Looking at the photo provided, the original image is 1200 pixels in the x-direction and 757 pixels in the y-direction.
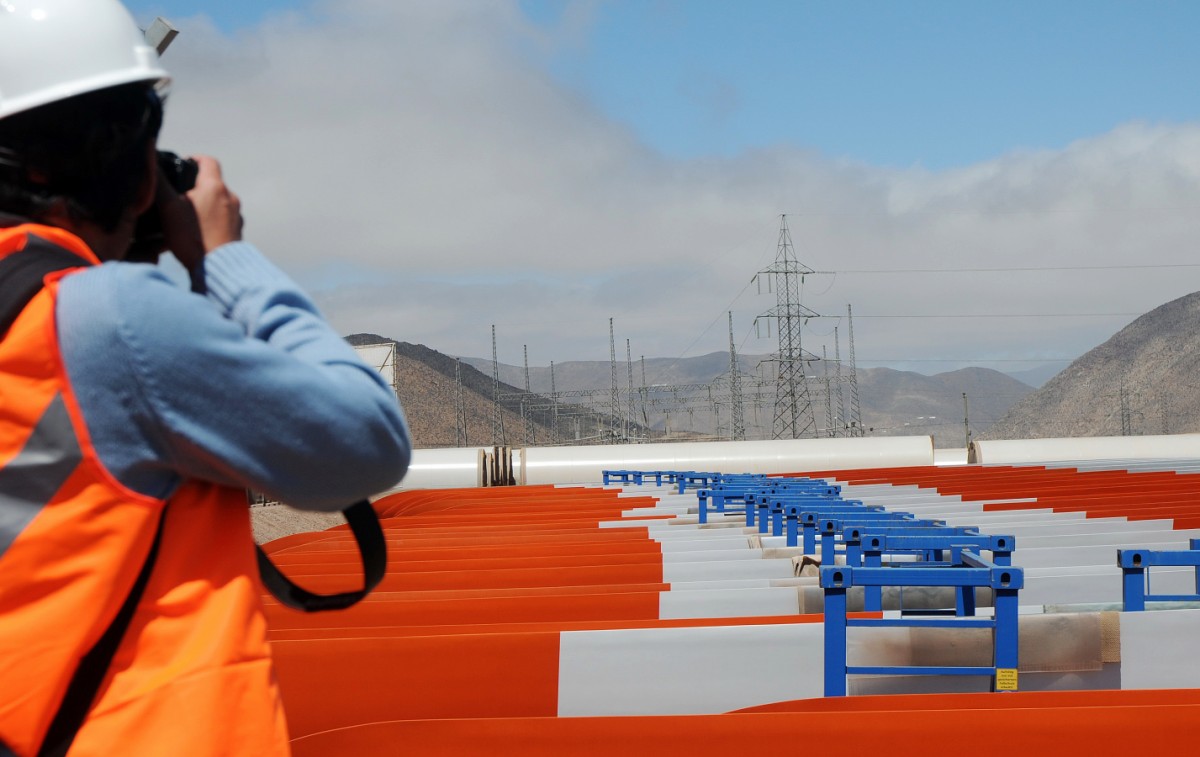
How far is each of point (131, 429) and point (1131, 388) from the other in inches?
3634

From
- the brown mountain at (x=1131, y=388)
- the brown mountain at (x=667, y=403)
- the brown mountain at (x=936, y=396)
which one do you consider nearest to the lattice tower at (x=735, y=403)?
the brown mountain at (x=667, y=403)

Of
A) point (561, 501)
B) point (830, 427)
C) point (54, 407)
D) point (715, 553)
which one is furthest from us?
point (830, 427)

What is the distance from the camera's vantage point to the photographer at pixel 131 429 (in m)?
0.97

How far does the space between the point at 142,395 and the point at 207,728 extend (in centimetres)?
32

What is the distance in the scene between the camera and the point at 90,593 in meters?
0.98

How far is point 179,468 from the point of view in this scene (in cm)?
102

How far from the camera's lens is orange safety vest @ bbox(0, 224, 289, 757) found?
972mm

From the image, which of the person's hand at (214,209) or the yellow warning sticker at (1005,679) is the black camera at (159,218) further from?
the yellow warning sticker at (1005,679)

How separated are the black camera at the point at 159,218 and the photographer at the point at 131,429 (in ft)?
0.07

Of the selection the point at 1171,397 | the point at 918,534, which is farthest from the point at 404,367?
the point at 918,534

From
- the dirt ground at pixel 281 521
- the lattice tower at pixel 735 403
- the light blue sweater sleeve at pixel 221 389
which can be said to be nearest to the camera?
the light blue sweater sleeve at pixel 221 389

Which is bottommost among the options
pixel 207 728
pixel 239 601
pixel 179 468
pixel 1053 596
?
pixel 1053 596

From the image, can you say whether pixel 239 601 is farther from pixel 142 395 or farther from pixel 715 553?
pixel 715 553

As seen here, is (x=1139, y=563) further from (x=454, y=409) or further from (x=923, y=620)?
(x=454, y=409)
